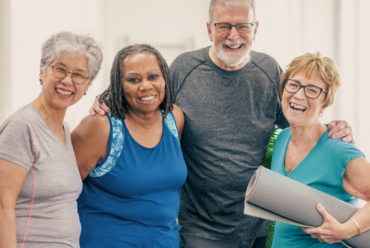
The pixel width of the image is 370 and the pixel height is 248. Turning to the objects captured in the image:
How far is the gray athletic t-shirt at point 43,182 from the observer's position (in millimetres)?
1031

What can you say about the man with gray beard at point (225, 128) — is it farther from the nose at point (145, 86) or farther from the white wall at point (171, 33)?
the white wall at point (171, 33)

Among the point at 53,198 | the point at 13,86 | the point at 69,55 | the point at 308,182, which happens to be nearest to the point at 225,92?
the point at 308,182

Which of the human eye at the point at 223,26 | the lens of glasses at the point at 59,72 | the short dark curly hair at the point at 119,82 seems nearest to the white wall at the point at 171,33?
the human eye at the point at 223,26

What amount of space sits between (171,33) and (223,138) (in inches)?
65.2

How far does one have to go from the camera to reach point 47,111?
3.94 feet

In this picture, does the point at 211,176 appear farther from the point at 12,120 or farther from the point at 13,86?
the point at 13,86

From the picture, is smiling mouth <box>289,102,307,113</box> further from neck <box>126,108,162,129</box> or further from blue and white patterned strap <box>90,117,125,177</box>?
blue and white patterned strap <box>90,117,125,177</box>

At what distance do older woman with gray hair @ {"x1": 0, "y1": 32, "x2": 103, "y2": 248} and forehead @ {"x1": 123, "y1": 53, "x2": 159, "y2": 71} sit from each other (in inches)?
5.5

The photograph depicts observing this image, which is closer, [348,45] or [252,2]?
[252,2]

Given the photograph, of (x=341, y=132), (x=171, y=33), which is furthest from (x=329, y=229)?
(x=171, y=33)

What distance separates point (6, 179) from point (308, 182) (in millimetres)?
1031

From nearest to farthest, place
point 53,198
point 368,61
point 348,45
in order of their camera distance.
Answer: point 53,198 → point 368,61 → point 348,45

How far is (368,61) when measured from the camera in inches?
102

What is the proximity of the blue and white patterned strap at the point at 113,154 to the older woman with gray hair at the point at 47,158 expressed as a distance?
0.14 m
